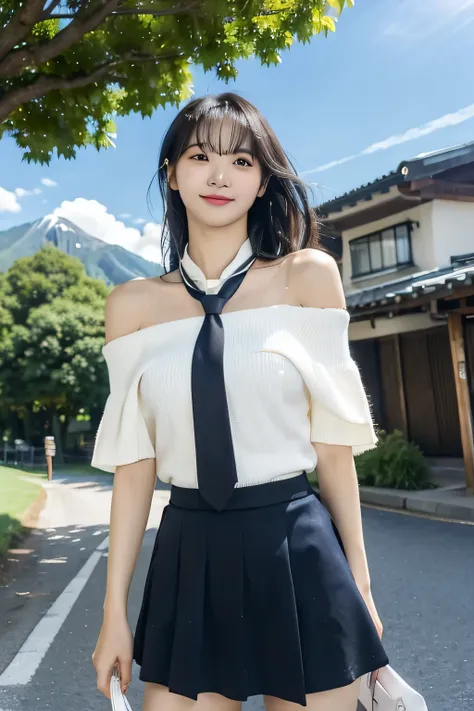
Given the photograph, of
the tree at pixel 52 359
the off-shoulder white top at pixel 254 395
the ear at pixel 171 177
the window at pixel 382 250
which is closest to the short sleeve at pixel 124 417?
the off-shoulder white top at pixel 254 395

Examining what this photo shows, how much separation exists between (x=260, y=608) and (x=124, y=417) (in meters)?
0.51

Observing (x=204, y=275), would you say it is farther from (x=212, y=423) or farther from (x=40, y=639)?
(x=40, y=639)

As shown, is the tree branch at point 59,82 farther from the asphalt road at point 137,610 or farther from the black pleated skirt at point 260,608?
the black pleated skirt at point 260,608

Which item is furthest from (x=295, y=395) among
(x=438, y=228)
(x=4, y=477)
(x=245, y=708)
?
(x=4, y=477)

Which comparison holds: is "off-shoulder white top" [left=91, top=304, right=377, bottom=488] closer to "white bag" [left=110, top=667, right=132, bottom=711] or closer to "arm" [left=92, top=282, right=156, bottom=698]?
"arm" [left=92, top=282, right=156, bottom=698]

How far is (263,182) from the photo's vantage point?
1.68m

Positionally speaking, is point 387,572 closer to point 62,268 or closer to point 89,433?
point 89,433

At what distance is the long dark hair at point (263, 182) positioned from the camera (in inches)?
63.1

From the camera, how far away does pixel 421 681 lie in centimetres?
349

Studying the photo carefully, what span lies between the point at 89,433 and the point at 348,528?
28975 millimetres

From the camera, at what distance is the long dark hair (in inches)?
63.1

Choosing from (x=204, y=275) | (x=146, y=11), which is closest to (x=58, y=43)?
(x=146, y=11)

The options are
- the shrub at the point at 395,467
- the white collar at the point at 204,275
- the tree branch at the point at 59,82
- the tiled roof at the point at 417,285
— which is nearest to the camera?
the white collar at the point at 204,275

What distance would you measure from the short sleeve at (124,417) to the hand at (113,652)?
350mm
